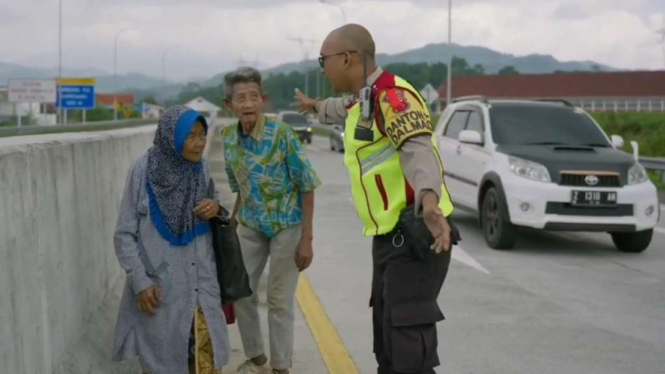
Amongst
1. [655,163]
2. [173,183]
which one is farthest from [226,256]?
[655,163]

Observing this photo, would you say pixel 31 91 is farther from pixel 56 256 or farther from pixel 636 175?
pixel 56 256

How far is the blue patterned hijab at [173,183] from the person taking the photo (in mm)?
4727

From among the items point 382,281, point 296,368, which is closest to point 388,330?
point 382,281

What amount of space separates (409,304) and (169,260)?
118cm

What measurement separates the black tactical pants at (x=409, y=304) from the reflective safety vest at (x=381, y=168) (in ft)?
0.34

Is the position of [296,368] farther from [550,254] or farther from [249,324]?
[550,254]

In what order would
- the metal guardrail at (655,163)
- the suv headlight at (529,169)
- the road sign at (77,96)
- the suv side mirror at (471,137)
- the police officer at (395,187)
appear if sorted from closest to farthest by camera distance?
the police officer at (395,187), the suv headlight at (529,169), the suv side mirror at (471,137), the metal guardrail at (655,163), the road sign at (77,96)

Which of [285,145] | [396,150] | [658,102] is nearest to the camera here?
[396,150]

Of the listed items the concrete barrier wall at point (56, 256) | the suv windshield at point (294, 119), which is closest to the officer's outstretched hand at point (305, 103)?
the concrete barrier wall at point (56, 256)

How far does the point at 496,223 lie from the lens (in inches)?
468

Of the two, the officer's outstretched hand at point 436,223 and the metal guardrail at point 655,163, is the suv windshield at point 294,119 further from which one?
the officer's outstretched hand at point 436,223

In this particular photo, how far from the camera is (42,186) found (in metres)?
4.57

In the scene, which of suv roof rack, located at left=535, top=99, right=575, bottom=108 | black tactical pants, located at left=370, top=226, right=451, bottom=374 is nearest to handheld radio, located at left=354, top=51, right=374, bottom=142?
black tactical pants, located at left=370, top=226, right=451, bottom=374

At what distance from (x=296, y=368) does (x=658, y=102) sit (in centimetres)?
10744
